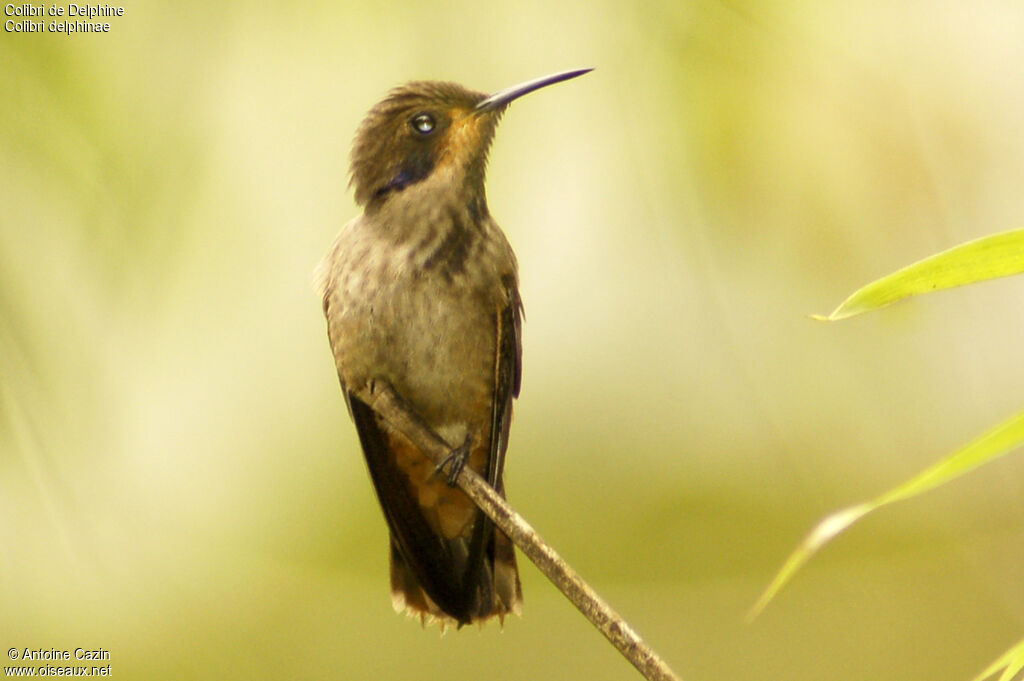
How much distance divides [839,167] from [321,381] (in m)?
2.12

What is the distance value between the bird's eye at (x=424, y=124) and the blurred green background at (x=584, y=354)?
0.22 meters

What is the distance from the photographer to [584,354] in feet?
15.0

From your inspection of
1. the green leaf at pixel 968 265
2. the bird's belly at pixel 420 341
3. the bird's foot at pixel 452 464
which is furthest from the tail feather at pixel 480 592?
the green leaf at pixel 968 265

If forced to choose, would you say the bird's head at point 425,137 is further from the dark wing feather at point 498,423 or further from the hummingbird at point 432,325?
the dark wing feather at point 498,423

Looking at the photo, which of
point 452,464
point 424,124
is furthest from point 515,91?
point 452,464

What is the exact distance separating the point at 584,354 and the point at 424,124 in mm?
1972

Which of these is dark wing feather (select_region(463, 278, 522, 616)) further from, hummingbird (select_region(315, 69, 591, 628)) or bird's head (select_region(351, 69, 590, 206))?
bird's head (select_region(351, 69, 590, 206))

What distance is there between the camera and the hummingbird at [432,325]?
2.61m

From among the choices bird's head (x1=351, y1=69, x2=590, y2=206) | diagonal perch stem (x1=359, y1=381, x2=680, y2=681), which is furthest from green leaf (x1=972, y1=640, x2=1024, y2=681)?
bird's head (x1=351, y1=69, x2=590, y2=206)

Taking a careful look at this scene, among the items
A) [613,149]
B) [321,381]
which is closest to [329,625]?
[321,381]

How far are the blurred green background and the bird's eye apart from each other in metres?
0.22

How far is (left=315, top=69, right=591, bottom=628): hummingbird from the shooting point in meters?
2.61

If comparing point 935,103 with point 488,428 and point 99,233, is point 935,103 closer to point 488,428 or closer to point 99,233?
point 488,428

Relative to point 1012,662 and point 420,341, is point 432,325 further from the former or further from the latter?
point 1012,662
